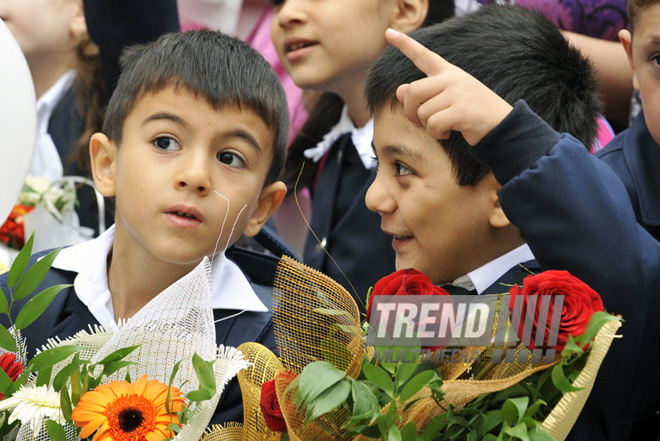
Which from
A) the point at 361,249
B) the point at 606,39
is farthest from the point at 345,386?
the point at 606,39

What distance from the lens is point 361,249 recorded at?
2.20m

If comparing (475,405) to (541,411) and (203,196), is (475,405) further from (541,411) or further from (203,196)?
(203,196)

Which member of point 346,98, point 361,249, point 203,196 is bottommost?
point 361,249

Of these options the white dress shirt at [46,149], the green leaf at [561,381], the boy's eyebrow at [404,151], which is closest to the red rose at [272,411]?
the green leaf at [561,381]

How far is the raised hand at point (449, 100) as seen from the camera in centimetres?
121

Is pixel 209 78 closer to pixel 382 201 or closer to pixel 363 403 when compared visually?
pixel 382 201

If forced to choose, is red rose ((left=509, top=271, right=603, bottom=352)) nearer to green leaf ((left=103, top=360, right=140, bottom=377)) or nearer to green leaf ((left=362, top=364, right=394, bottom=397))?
green leaf ((left=362, top=364, right=394, bottom=397))

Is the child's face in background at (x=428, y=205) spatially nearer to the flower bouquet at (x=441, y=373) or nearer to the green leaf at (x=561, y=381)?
the flower bouquet at (x=441, y=373)

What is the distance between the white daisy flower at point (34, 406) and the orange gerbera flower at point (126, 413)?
0.05m

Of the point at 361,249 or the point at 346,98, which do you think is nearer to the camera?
the point at 361,249

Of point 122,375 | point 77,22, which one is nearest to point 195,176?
point 122,375

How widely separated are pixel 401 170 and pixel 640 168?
54 centimetres

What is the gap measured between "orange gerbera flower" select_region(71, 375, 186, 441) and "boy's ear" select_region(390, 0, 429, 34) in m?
1.59

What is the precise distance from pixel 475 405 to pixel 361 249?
3.94ft
